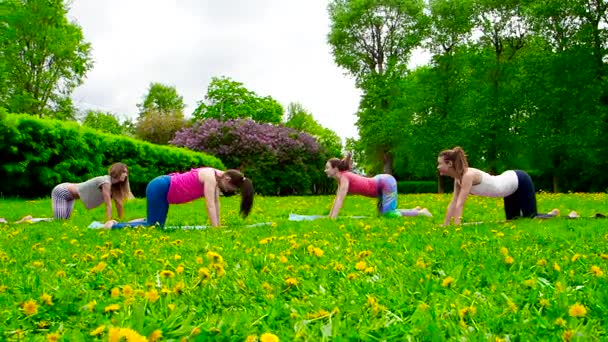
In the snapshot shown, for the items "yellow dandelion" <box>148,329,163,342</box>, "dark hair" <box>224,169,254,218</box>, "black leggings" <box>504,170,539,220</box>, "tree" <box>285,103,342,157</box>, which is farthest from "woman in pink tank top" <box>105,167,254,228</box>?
"tree" <box>285,103,342,157</box>

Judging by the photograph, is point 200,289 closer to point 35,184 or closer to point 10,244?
point 10,244

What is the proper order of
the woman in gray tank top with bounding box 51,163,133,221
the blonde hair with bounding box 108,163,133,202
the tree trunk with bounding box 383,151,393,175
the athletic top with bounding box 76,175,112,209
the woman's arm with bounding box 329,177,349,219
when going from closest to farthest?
1. the woman's arm with bounding box 329,177,349,219
2. the blonde hair with bounding box 108,163,133,202
3. the woman in gray tank top with bounding box 51,163,133,221
4. the athletic top with bounding box 76,175,112,209
5. the tree trunk with bounding box 383,151,393,175

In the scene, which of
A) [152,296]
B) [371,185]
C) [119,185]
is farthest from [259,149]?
[152,296]

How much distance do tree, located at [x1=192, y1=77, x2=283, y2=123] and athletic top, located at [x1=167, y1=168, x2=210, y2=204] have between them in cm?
4496

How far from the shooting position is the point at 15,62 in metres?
34.8

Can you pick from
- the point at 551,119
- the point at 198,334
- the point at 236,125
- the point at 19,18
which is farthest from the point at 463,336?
the point at 19,18

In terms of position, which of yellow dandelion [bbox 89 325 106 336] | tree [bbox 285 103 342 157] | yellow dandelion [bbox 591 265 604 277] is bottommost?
yellow dandelion [bbox 591 265 604 277]

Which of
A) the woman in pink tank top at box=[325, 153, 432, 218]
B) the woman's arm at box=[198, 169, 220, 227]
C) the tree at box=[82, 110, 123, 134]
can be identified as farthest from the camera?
the tree at box=[82, 110, 123, 134]

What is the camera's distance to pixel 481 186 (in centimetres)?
871

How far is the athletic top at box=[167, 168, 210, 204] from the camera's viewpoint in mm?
8492

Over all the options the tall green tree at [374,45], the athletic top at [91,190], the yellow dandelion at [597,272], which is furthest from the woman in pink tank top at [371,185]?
the tall green tree at [374,45]

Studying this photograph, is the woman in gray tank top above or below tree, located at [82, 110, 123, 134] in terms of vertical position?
below

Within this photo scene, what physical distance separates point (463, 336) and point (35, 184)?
55.3 feet

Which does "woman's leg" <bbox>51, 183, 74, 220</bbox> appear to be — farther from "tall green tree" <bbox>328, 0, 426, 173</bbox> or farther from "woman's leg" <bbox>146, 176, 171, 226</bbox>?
"tall green tree" <bbox>328, 0, 426, 173</bbox>
